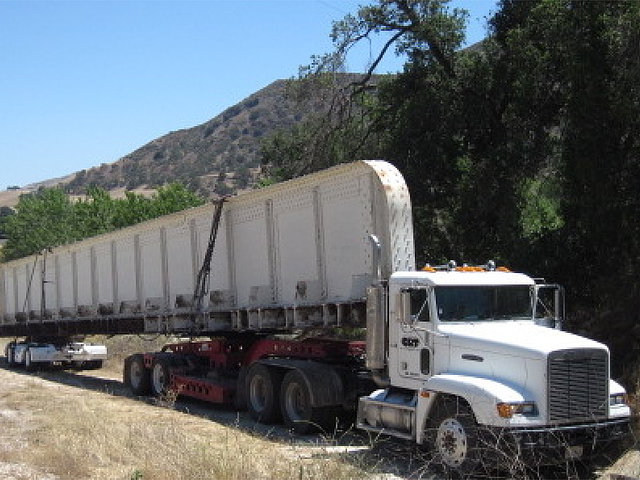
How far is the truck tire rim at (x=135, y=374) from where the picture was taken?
60.6 ft

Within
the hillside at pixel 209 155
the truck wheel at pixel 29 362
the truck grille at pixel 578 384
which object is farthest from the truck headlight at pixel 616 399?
the hillside at pixel 209 155

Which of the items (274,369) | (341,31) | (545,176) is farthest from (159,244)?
(545,176)

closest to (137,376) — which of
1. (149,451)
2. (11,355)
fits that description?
(149,451)

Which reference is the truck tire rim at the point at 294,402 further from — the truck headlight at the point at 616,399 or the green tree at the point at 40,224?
the green tree at the point at 40,224

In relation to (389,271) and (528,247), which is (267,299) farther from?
(528,247)

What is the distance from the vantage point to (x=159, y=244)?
1858 cm

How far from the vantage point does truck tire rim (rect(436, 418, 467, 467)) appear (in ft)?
28.4

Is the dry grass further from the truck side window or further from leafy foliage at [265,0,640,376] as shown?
leafy foliage at [265,0,640,376]

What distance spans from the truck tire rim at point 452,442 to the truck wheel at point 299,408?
121 inches

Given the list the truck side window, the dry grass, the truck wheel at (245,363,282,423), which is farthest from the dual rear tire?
the truck side window

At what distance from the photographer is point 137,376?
18609 mm

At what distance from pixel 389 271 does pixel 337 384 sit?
2.11 meters

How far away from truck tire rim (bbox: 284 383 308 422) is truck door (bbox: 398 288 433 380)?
9.05 ft

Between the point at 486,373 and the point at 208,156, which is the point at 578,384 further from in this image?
the point at 208,156
